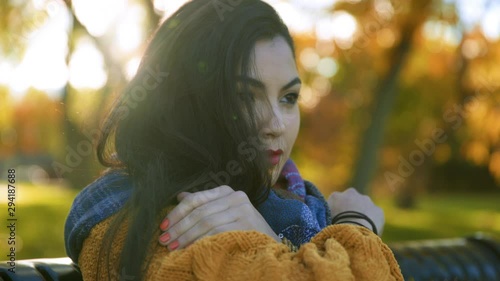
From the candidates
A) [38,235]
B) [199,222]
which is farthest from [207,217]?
[38,235]

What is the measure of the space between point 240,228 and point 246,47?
17.5 inches

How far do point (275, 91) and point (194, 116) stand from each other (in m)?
0.22

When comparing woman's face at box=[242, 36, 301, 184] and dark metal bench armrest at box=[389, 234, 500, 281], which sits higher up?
woman's face at box=[242, 36, 301, 184]

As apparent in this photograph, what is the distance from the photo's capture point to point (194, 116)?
148 centimetres

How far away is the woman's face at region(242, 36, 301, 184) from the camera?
1545mm

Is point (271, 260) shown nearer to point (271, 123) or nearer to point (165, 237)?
point (165, 237)

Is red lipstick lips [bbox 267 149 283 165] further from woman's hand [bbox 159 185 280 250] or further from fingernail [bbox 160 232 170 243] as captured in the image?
fingernail [bbox 160 232 170 243]

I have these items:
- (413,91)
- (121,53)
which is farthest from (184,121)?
(413,91)

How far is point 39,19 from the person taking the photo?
5.79m

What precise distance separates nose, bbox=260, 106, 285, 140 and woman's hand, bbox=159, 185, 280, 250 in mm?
220

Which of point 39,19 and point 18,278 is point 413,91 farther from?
point 18,278

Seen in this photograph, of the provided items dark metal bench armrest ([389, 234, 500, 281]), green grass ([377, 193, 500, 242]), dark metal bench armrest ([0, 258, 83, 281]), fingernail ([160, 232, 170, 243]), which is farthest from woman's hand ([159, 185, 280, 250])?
green grass ([377, 193, 500, 242])

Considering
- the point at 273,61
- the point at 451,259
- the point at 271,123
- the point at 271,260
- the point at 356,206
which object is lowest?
the point at 451,259

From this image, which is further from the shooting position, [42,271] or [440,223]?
[440,223]
